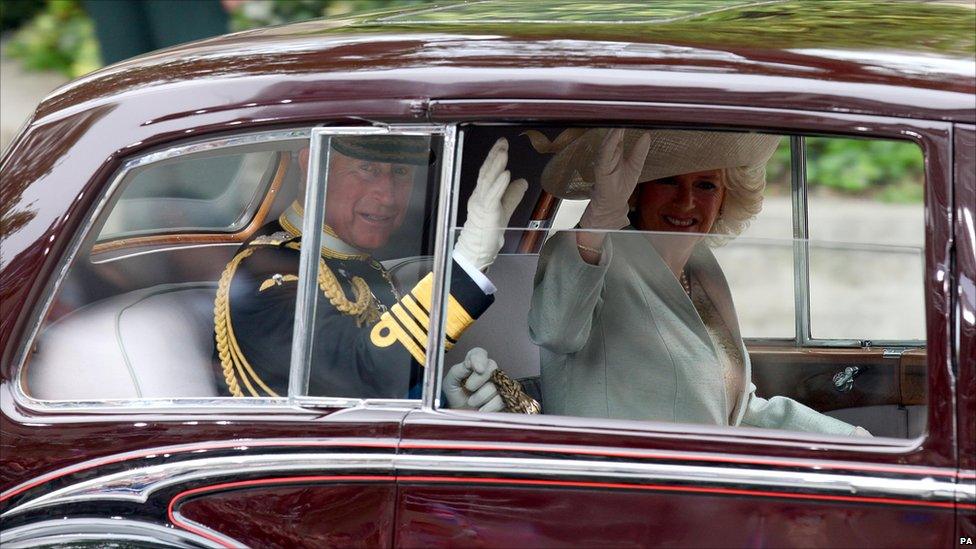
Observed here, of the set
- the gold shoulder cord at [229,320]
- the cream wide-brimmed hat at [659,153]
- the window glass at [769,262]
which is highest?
the cream wide-brimmed hat at [659,153]

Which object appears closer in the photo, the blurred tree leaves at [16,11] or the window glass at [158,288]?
the window glass at [158,288]

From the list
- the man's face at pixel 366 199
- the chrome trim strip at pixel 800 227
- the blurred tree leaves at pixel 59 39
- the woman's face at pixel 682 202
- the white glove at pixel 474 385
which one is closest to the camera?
the man's face at pixel 366 199

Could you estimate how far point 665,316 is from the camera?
2553 mm

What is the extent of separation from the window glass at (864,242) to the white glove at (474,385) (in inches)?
25.4

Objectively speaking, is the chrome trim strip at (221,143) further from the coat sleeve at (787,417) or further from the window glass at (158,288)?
the coat sleeve at (787,417)

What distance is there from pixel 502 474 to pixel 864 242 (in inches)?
36.3

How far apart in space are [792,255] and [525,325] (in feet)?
1.81

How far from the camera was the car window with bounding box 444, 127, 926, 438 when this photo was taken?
2.36m

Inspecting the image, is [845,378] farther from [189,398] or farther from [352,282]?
[189,398]

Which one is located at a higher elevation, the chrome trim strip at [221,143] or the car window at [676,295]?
the chrome trim strip at [221,143]

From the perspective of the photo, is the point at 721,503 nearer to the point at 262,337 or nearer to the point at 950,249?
the point at 950,249

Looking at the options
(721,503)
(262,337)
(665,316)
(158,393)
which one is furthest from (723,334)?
(158,393)

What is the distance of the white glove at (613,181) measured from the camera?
90.4 inches

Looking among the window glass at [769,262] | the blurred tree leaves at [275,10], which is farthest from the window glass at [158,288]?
the blurred tree leaves at [275,10]
